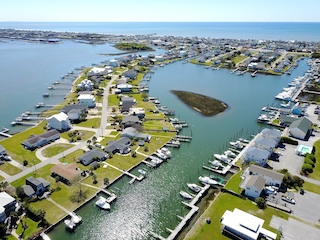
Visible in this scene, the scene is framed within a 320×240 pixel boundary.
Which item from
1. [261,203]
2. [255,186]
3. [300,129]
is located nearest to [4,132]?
[255,186]

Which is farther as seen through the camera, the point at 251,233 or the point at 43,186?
the point at 43,186

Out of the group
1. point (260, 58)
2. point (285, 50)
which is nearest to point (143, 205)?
point (260, 58)

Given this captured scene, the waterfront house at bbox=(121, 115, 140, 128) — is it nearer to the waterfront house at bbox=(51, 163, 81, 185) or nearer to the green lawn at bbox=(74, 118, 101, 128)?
the green lawn at bbox=(74, 118, 101, 128)

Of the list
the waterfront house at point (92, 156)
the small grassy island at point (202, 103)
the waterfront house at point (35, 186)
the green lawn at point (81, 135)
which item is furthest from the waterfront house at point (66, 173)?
the small grassy island at point (202, 103)

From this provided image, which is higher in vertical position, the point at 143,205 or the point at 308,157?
the point at 308,157

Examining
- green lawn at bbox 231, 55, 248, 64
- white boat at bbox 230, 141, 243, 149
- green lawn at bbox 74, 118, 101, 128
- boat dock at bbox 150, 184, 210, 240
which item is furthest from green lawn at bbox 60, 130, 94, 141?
green lawn at bbox 231, 55, 248, 64

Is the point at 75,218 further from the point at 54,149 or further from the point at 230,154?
the point at 230,154

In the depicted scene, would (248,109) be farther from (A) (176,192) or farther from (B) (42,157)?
(B) (42,157)
